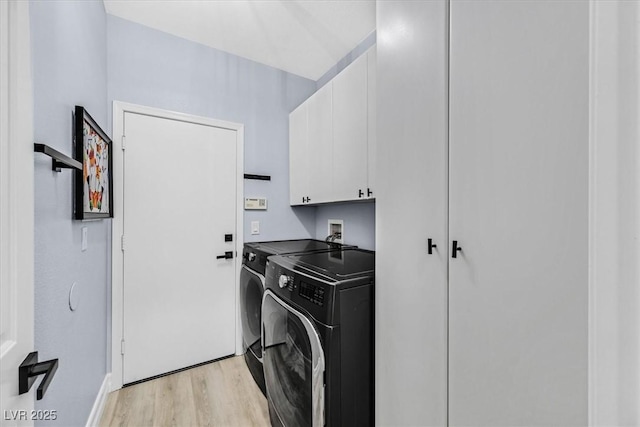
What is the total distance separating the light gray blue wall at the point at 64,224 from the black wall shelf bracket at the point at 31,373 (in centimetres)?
34

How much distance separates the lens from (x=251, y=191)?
8.55ft

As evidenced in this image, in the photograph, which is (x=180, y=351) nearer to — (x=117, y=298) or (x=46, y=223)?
(x=117, y=298)

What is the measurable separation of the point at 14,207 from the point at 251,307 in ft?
5.72

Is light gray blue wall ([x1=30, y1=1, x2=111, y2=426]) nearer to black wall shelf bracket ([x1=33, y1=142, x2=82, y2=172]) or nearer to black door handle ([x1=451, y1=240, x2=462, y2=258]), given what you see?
black wall shelf bracket ([x1=33, y1=142, x2=82, y2=172])

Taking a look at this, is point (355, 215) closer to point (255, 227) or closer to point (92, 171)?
point (255, 227)

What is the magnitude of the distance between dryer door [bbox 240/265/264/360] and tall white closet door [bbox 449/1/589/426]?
1395 millimetres

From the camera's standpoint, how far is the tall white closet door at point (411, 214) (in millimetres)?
1038

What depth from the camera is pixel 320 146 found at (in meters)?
2.25
